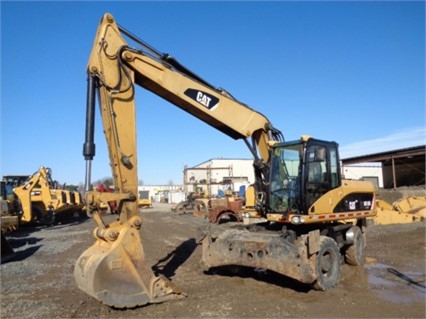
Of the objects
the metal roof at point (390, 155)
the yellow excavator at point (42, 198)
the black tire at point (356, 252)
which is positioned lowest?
the black tire at point (356, 252)

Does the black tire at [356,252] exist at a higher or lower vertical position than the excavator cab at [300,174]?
lower

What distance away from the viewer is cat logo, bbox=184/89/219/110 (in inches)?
289

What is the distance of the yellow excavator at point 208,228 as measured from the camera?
5.79 m

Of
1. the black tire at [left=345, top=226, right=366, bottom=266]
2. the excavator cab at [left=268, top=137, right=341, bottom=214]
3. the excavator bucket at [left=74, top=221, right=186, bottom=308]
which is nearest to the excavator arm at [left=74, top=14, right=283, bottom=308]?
the excavator bucket at [left=74, top=221, right=186, bottom=308]

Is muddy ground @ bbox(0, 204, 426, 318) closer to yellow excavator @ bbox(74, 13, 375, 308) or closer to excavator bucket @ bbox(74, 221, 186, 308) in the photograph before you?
excavator bucket @ bbox(74, 221, 186, 308)

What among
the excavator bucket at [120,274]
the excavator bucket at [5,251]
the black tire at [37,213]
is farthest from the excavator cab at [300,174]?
the black tire at [37,213]

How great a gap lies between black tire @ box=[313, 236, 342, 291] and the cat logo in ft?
10.3

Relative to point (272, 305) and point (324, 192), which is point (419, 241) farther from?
point (272, 305)

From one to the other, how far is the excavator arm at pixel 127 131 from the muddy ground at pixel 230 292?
0.44 meters

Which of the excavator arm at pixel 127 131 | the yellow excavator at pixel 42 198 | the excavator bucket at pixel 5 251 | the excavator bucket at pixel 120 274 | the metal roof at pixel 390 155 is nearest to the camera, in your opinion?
the excavator bucket at pixel 120 274

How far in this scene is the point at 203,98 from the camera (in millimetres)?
7480

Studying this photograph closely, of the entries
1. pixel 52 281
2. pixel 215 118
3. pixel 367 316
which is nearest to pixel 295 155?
pixel 215 118

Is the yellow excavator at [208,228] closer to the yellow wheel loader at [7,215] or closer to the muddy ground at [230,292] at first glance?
the muddy ground at [230,292]

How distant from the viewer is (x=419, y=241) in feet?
41.8
